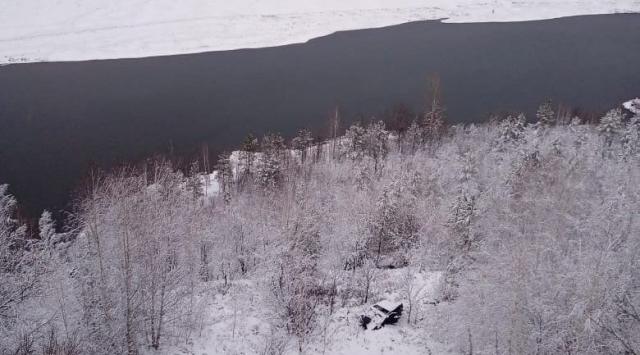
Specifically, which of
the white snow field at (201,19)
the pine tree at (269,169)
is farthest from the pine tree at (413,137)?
the white snow field at (201,19)

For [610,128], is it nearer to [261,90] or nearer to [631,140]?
[631,140]

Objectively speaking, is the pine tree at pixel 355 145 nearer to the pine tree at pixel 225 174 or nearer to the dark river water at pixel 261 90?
the dark river water at pixel 261 90

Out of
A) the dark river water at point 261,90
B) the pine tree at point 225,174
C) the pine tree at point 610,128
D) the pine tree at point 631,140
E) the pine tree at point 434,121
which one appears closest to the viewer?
the pine tree at point 631,140

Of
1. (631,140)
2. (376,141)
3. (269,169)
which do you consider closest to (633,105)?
(631,140)

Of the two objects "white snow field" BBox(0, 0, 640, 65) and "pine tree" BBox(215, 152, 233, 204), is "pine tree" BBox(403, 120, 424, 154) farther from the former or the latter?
"white snow field" BBox(0, 0, 640, 65)

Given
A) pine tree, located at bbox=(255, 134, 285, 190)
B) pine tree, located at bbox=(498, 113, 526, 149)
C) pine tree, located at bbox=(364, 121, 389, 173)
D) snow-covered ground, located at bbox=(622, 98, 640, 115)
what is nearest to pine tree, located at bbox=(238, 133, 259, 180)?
pine tree, located at bbox=(255, 134, 285, 190)

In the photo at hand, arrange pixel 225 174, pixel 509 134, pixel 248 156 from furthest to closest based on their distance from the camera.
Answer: pixel 248 156, pixel 509 134, pixel 225 174
